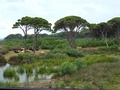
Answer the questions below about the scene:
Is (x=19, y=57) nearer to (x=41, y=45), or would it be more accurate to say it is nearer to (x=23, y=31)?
(x=23, y=31)

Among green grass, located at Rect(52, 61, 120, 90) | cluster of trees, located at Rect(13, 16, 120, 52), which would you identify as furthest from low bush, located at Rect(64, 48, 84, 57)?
green grass, located at Rect(52, 61, 120, 90)

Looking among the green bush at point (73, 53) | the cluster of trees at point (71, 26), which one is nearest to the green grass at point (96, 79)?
the green bush at point (73, 53)

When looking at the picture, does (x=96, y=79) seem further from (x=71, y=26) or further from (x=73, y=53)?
(x=71, y=26)

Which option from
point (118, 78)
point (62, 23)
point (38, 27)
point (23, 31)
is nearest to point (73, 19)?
point (62, 23)

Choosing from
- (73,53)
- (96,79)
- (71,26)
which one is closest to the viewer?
(96,79)

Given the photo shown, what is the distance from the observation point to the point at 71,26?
3112 centimetres

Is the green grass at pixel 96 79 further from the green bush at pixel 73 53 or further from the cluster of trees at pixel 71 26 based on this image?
the cluster of trees at pixel 71 26

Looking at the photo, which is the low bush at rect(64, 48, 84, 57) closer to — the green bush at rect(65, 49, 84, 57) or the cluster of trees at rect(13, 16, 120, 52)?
the green bush at rect(65, 49, 84, 57)

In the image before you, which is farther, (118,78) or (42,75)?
(42,75)

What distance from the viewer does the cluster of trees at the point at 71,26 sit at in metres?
27.9

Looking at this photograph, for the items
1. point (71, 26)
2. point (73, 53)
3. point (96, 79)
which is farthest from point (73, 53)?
point (96, 79)

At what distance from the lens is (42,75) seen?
1187cm

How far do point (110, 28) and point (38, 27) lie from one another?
35.2ft

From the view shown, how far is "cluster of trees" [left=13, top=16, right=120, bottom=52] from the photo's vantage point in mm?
27928
